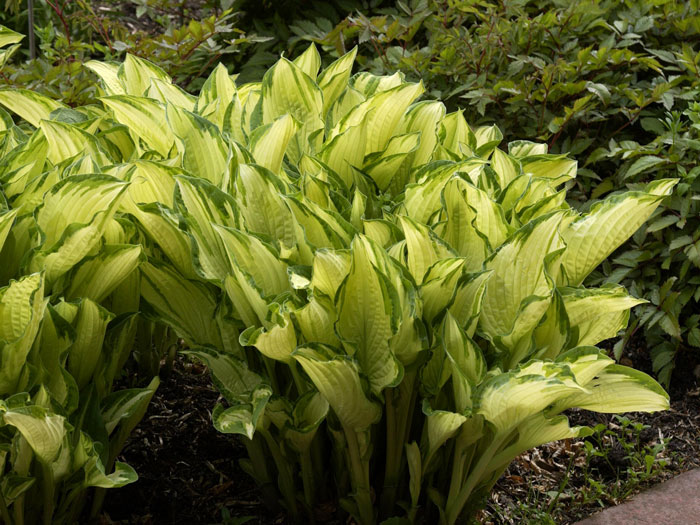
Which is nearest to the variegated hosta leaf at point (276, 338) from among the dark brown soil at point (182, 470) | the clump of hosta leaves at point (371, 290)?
the clump of hosta leaves at point (371, 290)

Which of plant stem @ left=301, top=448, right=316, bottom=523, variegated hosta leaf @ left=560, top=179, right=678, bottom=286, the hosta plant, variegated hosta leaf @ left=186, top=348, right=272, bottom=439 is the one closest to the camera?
the hosta plant

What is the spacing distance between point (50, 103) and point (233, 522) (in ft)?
3.73

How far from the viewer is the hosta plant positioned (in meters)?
1.34

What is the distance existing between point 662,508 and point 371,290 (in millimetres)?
1260

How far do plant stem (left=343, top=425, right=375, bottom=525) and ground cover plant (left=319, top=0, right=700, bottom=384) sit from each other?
140 cm

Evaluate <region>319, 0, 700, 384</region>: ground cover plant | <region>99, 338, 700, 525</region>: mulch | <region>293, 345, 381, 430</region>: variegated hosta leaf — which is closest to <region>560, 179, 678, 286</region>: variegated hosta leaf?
<region>293, 345, 381, 430</region>: variegated hosta leaf

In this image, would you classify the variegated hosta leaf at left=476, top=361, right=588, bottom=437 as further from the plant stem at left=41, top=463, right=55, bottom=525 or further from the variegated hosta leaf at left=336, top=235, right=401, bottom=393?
the plant stem at left=41, top=463, right=55, bottom=525

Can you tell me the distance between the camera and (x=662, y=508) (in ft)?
7.00

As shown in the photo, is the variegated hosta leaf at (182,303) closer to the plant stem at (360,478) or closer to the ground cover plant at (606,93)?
the plant stem at (360,478)

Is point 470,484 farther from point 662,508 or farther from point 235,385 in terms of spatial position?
point 662,508

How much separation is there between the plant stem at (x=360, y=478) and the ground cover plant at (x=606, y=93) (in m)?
1.40

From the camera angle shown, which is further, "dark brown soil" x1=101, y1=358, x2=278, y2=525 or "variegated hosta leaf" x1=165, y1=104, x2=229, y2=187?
"dark brown soil" x1=101, y1=358, x2=278, y2=525

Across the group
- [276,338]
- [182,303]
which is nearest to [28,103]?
[182,303]

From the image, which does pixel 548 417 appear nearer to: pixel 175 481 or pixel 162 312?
pixel 162 312
